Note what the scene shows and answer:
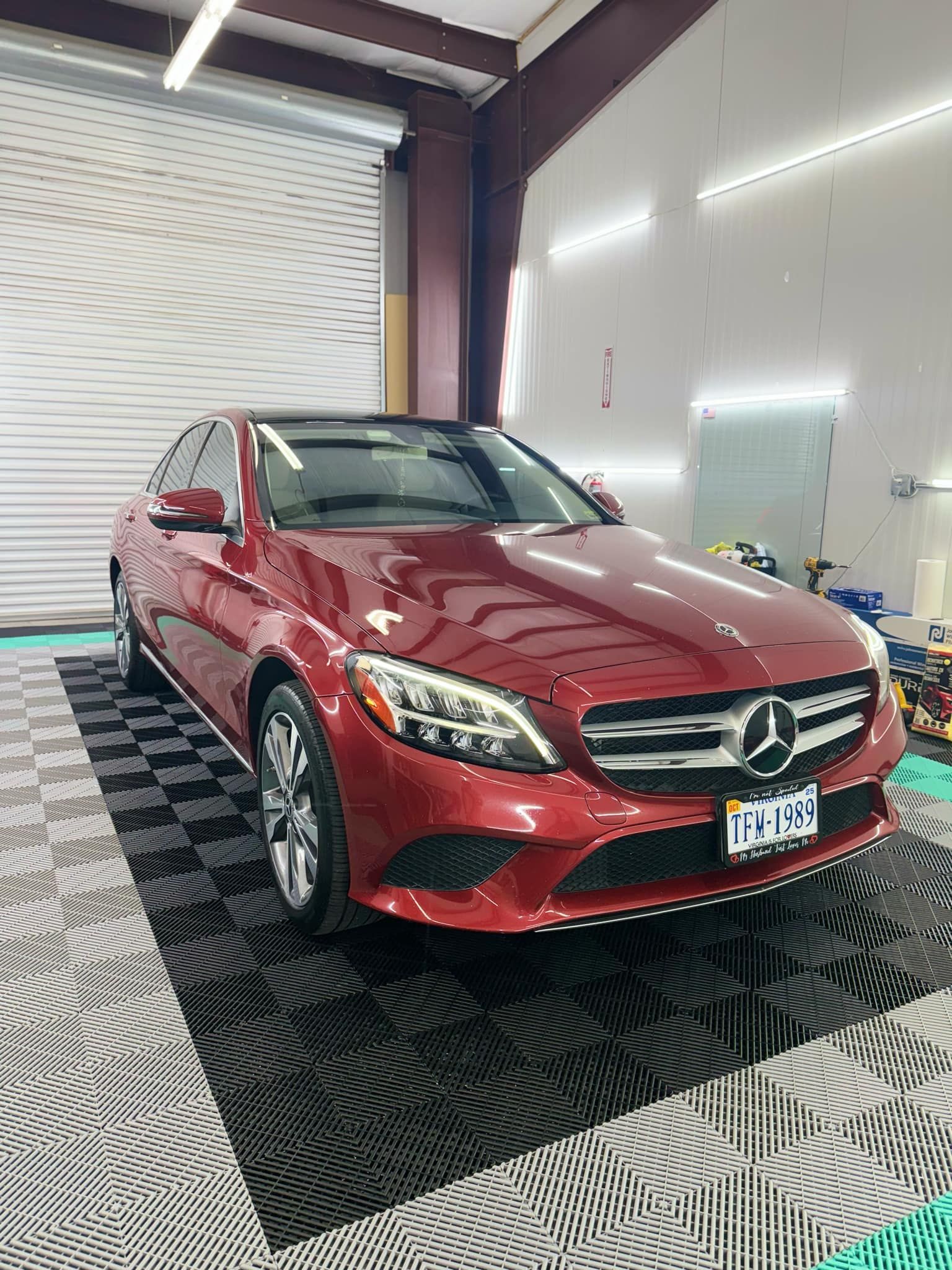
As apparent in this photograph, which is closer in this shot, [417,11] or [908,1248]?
[908,1248]

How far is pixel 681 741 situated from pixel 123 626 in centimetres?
316

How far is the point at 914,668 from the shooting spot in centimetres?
386

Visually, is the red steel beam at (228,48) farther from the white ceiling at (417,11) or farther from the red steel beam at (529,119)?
the red steel beam at (529,119)

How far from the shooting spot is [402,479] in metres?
2.54

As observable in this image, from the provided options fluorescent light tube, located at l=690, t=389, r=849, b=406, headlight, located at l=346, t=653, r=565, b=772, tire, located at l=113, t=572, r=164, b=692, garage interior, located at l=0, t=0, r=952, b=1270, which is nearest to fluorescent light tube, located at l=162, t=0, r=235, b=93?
garage interior, located at l=0, t=0, r=952, b=1270

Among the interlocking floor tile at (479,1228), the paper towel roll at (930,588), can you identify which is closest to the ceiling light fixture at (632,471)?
the paper towel roll at (930,588)

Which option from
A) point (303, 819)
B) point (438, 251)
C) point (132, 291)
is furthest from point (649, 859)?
point (438, 251)

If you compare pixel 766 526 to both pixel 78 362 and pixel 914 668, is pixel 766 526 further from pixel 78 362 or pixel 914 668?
pixel 78 362

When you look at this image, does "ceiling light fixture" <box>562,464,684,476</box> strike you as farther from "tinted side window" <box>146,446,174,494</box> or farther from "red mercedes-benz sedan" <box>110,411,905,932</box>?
"red mercedes-benz sedan" <box>110,411,905,932</box>

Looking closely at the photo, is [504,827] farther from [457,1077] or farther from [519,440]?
[519,440]

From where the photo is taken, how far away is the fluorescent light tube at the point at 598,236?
18.9 feet

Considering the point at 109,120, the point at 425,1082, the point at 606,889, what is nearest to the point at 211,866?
the point at 425,1082

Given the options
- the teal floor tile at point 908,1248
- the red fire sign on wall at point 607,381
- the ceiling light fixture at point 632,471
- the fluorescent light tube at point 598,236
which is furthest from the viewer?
the red fire sign on wall at point 607,381

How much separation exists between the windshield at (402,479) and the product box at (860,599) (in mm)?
2054
